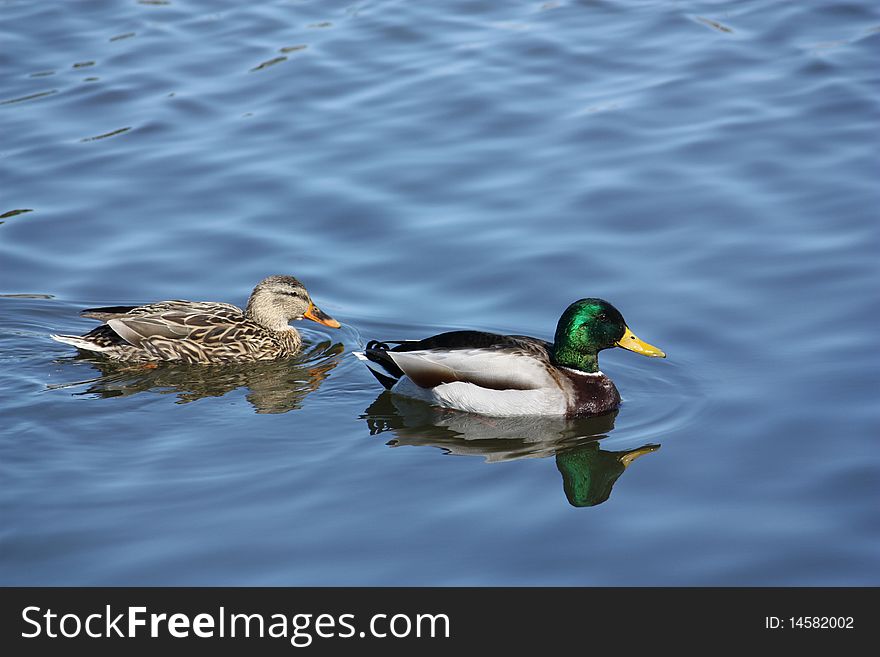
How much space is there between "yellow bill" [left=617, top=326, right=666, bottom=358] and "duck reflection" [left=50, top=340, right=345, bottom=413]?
7.00 ft

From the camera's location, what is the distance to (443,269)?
1118 cm

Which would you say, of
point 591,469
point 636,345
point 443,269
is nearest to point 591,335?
point 636,345

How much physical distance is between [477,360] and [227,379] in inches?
73.8

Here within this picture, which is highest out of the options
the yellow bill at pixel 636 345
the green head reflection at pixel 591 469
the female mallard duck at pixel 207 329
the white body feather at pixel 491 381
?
the female mallard duck at pixel 207 329

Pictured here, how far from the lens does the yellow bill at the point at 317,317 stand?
1041 cm

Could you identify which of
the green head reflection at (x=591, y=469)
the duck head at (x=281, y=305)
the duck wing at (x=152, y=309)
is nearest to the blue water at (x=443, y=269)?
the green head reflection at (x=591, y=469)

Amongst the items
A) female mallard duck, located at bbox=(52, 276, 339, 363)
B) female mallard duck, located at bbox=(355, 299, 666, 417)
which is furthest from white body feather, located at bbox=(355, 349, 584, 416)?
female mallard duck, located at bbox=(52, 276, 339, 363)

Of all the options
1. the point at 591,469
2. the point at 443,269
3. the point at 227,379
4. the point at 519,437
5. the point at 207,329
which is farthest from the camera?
the point at 443,269

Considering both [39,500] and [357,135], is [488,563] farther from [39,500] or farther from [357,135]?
[357,135]

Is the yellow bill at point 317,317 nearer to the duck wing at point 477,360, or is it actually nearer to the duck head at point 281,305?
the duck head at point 281,305

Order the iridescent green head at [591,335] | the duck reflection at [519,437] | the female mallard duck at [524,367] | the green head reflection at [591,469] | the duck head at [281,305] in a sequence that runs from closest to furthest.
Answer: the green head reflection at [591,469]
the duck reflection at [519,437]
the female mallard duck at [524,367]
the iridescent green head at [591,335]
the duck head at [281,305]

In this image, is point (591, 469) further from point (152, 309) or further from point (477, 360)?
point (152, 309)

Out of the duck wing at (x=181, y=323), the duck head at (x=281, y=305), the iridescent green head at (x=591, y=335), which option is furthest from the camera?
the duck head at (x=281, y=305)

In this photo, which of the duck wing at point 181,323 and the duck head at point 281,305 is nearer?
the duck wing at point 181,323
